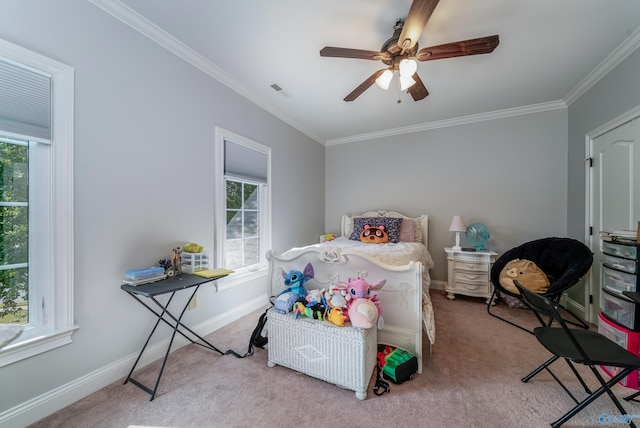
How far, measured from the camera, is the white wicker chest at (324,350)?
148 centimetres

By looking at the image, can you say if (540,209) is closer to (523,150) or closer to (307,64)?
(523,150)

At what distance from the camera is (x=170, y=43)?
6.40 feet

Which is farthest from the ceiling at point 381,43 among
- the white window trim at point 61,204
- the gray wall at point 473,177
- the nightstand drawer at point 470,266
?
the nightstand drawer at point 470,266

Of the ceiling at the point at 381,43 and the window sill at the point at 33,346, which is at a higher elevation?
the ceiling at the point at 381,43

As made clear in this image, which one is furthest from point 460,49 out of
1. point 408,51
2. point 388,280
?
point 388,280

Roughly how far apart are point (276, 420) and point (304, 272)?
0.95 meters

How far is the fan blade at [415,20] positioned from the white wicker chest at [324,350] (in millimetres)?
1874

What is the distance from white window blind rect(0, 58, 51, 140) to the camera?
124cm

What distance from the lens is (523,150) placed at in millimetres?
3250

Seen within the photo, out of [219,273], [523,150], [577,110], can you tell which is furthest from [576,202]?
[219,273]

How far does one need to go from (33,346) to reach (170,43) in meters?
2.27

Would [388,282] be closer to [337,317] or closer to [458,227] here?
[337,317]

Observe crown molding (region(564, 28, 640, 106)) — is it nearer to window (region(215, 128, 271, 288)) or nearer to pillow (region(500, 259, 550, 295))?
pillow (region(500, 259, 550, 295))

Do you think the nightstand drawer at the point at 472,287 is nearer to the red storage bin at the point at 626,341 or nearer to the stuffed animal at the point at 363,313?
the red storage bin at the point at 626,341
